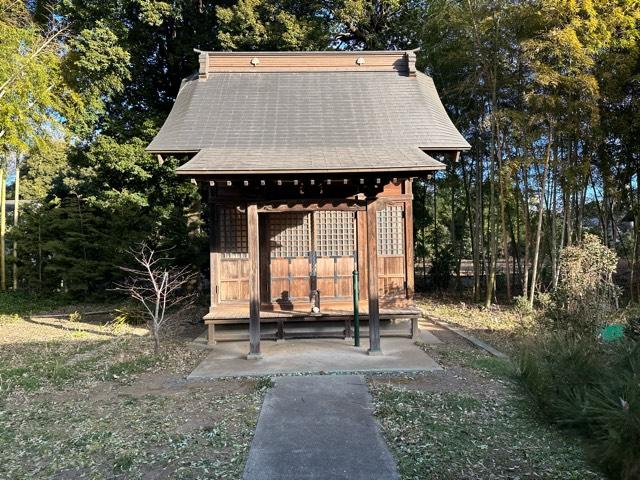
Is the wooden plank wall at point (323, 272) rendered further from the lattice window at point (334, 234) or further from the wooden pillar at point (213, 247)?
the lattice window at point (334, 234)

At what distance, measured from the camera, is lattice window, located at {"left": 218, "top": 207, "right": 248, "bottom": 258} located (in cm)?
692

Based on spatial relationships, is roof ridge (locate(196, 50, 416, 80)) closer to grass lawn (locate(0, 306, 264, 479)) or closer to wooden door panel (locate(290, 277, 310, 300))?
wooden door panel (locate(290, 277, 310, 300))

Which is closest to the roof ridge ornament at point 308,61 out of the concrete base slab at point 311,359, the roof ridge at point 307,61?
the roof ridge at point 307,61

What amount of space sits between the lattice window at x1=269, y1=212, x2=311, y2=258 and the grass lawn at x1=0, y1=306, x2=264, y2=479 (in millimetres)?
2189

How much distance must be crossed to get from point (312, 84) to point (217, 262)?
4.01 m

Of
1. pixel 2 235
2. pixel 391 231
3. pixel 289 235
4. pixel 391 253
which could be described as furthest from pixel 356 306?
pixel 2 235

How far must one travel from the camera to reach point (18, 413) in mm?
3850

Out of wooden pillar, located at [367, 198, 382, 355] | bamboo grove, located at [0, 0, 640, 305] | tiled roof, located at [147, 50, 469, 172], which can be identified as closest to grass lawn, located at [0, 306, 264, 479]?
wooden pillar, located at [367, 198, 382, 355]

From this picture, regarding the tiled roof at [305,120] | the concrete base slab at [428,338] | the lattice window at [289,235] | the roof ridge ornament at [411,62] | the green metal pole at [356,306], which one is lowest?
the concrete base slab at [428,338]

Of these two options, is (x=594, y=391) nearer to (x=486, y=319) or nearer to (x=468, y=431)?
(x=468, y=431)

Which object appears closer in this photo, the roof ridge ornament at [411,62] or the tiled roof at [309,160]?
the tiled roof at [309,160]

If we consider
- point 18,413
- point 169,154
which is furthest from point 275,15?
point 18,413

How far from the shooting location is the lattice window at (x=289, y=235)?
707 cm

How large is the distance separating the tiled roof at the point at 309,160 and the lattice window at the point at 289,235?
142 cm
